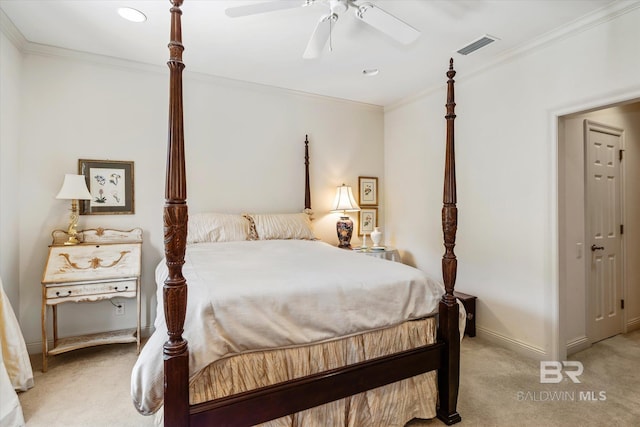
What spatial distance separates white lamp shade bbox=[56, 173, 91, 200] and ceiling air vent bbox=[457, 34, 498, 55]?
354 centimetres

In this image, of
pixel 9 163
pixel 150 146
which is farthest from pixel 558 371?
pixel 9 163

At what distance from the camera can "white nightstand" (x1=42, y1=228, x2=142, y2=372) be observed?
2.55 m

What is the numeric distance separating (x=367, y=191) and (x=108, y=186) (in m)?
3.04

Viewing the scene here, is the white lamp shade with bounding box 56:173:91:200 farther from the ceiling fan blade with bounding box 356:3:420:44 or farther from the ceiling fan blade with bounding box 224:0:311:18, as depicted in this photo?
the ceiling fan blade with bounding box 356:3:420:44

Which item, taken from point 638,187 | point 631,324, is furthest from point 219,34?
point 631,324

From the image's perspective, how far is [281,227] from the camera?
11.4 ft

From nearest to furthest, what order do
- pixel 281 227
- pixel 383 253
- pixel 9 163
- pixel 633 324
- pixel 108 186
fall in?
pixel 9 163
pixel 108 186
pixel 633 324
pixel 281 227
pixel 383 253

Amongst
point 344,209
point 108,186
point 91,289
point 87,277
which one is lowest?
point 91,289

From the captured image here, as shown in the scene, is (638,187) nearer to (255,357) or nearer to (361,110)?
(361,110)

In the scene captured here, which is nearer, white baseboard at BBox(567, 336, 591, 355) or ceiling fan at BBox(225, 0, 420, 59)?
ceiling fan at BBox(225, 0, 420, 59)

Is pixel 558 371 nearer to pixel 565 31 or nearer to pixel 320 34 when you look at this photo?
pixel 565 31

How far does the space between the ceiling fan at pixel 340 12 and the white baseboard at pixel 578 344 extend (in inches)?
Result: 112

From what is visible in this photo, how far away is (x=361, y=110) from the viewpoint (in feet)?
14.5

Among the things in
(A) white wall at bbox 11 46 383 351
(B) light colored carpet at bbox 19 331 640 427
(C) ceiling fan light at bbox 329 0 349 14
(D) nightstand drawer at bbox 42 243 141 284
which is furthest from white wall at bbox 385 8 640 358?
(D) nightstand drawer at bbox 42 243 141 284
